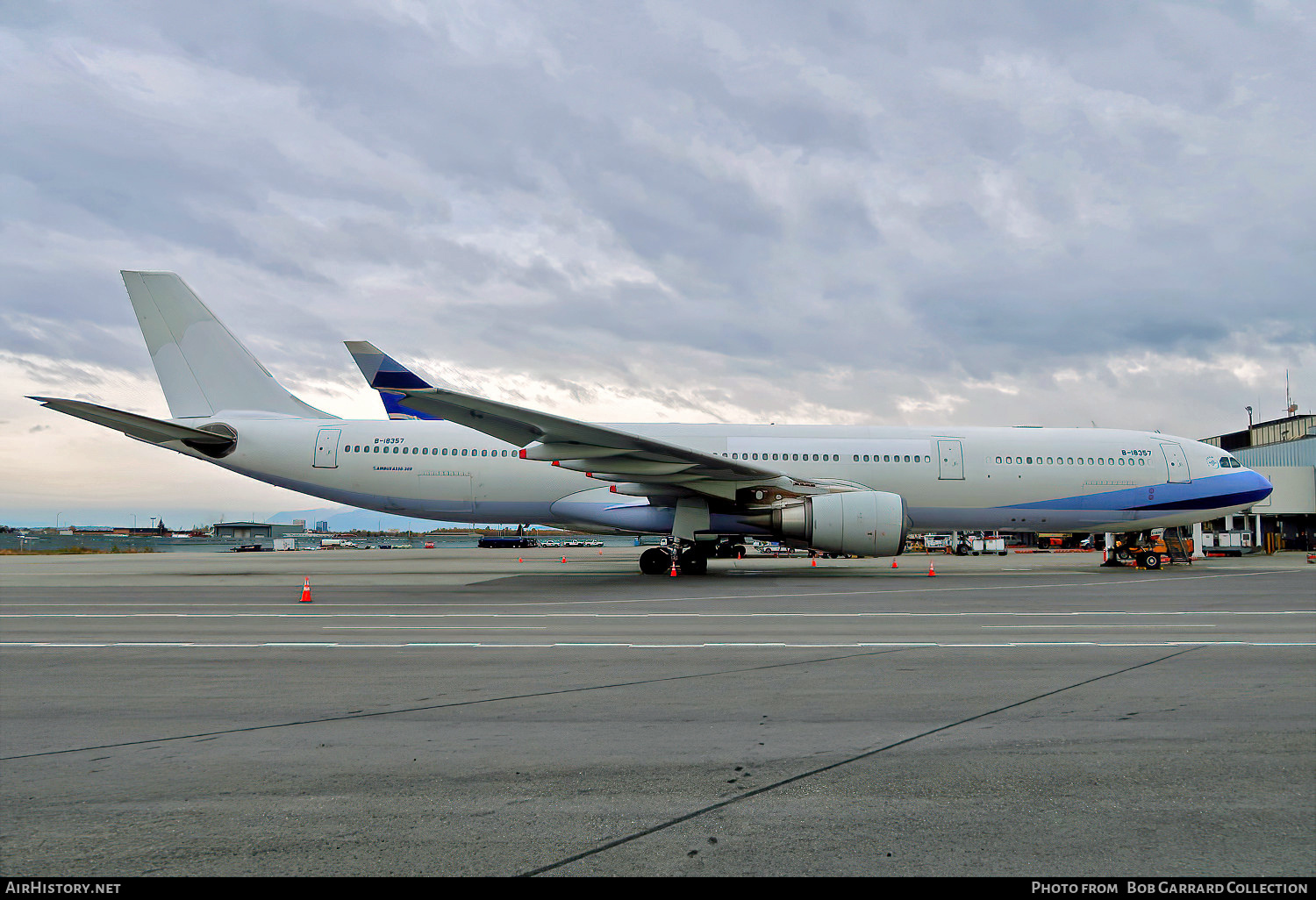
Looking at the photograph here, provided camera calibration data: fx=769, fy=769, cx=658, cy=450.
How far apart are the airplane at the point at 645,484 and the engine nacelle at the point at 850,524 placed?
1.51m

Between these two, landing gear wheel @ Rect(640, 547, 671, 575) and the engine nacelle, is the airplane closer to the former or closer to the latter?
Result: landing gear wheel @ Rect(640, 547, 671, 575)

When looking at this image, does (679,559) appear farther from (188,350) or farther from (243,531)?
(243,531)

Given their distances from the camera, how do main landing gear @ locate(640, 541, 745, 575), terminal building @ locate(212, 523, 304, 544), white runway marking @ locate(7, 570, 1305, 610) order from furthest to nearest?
1. terminal building @ locate(212, 523, 304, 544)
2. main landing gear @ locate(640, 541, 745, 575)
3. white runway marking @ locate(7, 570, 1305, 610)

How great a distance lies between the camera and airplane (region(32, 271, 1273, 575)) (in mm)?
18969

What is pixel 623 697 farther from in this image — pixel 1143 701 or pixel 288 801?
pixel 1143 701

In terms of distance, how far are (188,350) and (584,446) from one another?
38.9 feet

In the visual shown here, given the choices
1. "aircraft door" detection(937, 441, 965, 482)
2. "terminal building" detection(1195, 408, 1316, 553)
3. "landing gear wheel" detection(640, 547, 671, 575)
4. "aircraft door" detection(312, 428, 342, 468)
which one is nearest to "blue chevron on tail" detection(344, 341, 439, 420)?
"aircraft door" detection(312, 428, 342, 468)

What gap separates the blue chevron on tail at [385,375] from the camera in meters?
14.3

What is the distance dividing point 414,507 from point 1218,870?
744 inches

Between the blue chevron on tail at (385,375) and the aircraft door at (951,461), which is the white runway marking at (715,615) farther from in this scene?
the aircraft door at (951,461)

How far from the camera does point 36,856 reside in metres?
2.64

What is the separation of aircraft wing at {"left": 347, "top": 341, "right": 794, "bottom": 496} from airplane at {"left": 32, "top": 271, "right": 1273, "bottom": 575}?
104 cm
